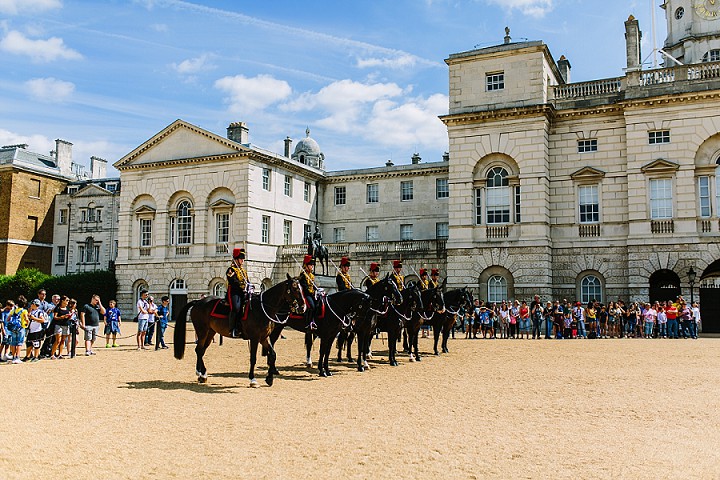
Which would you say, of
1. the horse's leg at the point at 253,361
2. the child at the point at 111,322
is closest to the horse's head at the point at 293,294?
the horse's leg at the point at 253,361

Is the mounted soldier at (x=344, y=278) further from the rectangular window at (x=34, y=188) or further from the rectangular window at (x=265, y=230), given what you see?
the rectangular window at (x=34, y=188)

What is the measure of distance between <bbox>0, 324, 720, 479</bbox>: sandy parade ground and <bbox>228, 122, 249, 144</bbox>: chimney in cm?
2878

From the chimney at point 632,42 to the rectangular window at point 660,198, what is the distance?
6.40 metres

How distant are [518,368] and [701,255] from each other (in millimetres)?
18396

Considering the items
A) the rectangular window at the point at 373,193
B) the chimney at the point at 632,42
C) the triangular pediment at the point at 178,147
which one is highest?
the chimney at the point at 632,42

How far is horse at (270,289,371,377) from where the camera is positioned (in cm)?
1470

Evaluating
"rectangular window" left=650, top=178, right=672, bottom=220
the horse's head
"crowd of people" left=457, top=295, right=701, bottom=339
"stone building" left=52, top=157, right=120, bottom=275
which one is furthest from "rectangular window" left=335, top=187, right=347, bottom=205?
the horse's head

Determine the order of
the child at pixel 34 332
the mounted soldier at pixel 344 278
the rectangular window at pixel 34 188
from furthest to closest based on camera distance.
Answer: the rectangular window at pixel 34 188
the child at pixel 34 332
the mounted soldier at pixel 344 278

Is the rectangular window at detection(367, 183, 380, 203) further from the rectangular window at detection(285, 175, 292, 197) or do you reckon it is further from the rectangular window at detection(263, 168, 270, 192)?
the rectangular window at detection(263, 168, 270, 192)

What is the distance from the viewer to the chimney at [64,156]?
59.0 m

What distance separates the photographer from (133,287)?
147ft

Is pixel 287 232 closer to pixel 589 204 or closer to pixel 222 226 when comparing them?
pixel 222 226

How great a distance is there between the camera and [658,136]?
103 feet

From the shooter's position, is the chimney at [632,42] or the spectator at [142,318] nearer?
the spectator at [142,318]
